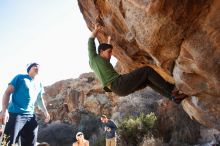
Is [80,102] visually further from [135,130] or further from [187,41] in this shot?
[187,41]

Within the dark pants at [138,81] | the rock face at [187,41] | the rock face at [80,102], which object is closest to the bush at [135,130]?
the rock face at [80,102]

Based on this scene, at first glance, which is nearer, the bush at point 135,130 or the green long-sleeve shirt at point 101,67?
the green long-sleeve shirt at point 101,67

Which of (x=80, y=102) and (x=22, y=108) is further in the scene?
(x=80, y=102)

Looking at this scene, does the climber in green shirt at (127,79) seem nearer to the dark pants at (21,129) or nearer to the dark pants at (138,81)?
the dark pants at (138,81)

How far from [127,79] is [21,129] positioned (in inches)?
87.0

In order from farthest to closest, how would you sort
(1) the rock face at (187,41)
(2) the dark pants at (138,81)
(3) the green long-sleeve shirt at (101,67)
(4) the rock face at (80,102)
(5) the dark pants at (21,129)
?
1. (4) the rock face at (80,102)
2. (5) the dark pants at (21,129)
3. (3) the green long-sleeve shirt at (101,67)
4. (2) the dark pants at (138,81)
5. (1) the rock face at (187,41)

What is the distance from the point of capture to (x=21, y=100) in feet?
20.7

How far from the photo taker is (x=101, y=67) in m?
5.88

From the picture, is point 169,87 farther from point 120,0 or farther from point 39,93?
point 39,93

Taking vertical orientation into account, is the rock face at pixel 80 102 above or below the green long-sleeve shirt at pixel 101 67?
above

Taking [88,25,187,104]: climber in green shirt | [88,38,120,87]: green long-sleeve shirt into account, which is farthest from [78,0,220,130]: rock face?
[88,38,120,87]: green long-sleeve shirt

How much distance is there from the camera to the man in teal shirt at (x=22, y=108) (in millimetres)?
6066

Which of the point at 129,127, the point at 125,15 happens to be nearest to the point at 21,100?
the point at 125,15

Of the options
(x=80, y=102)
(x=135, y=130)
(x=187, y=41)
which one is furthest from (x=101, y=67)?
(x=80, y=102)
